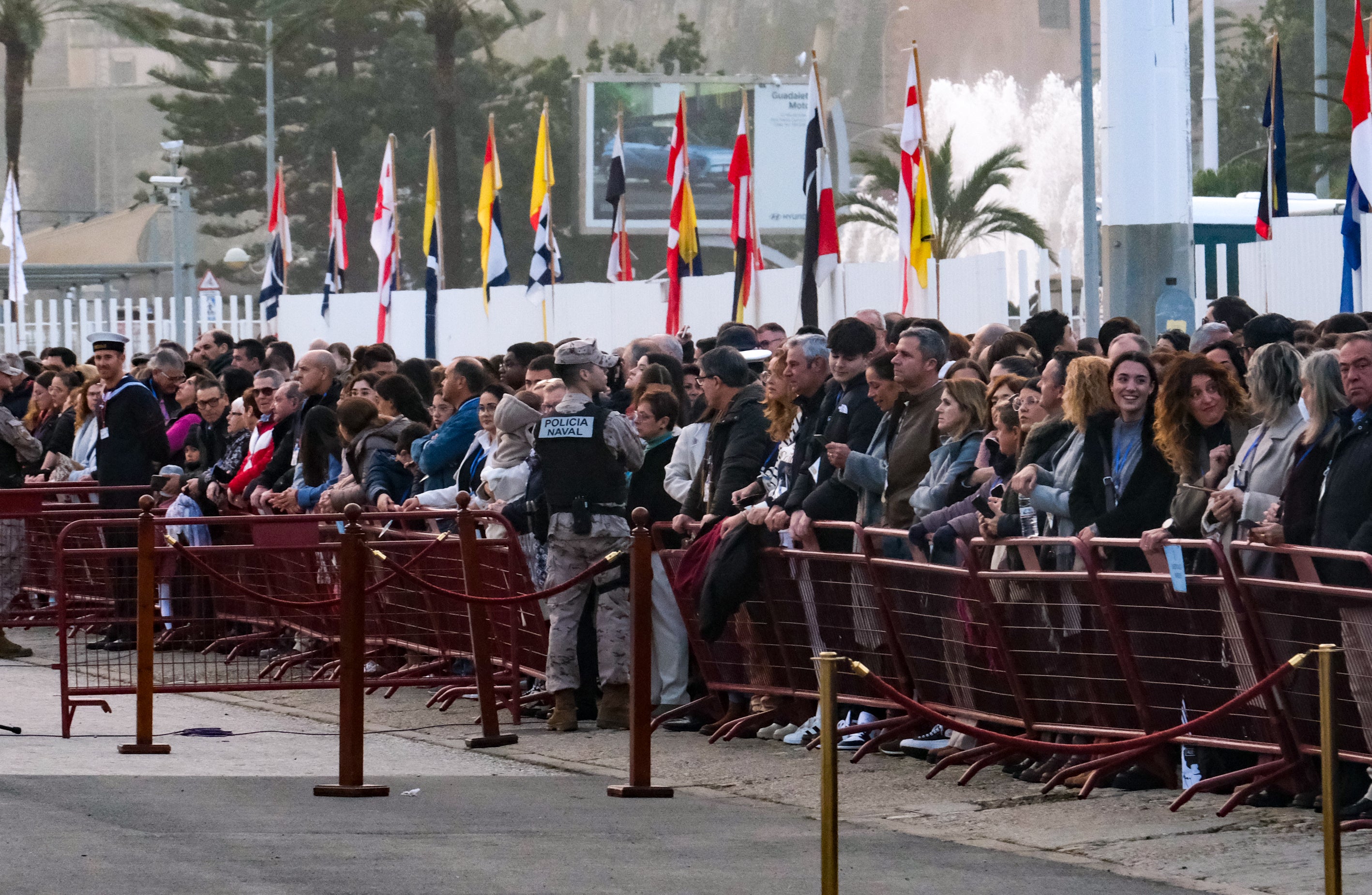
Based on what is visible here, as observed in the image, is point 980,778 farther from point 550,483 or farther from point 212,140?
point 212,140

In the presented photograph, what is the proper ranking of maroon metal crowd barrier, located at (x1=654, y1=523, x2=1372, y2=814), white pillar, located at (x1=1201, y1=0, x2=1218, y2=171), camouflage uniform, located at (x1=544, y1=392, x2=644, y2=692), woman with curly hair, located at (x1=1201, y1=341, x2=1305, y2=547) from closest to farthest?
maroon metal crowd barrier, located at (x1=654, y1=523, x2=1372, y2=814) → woman with curly hair, located at (x1=1201, y1=341, x2=1305, y2=547) → camouflage uniform, located at (x1=544, y1=392, x2=644, y2=692) → white pillar, located at (x1=1201, y1=0, x2=1218, y2=171)

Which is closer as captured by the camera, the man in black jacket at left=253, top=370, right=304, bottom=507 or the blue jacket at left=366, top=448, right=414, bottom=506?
the blue jacket at left=366, top=448, right=414, bottom=506

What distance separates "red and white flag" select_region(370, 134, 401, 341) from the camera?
102ft

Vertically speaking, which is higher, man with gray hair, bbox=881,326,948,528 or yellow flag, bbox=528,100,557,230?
yellow flag, bbox=528,100,557,230

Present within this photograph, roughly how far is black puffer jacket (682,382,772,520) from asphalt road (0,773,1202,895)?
201cm

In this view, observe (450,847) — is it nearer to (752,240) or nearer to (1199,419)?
(1199,419)

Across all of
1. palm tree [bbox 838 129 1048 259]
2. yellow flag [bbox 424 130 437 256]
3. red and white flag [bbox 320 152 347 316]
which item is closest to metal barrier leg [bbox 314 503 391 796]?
yellow flag [bbox 424 130 437 256]

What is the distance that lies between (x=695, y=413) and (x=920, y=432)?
1.71 meters

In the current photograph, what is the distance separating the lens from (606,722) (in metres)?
11.1

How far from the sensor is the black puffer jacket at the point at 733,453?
1066cm

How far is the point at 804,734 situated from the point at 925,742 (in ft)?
2.62

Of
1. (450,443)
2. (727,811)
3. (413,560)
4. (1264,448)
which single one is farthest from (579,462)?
(1264,448)

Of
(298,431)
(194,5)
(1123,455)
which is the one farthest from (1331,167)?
(1123,455)

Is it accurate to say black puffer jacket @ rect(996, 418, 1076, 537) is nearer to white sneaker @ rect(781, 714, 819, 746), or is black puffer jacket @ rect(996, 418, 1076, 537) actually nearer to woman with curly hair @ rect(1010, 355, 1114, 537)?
woman with curly hair @ rect(1010, 355, 1114, 537)
